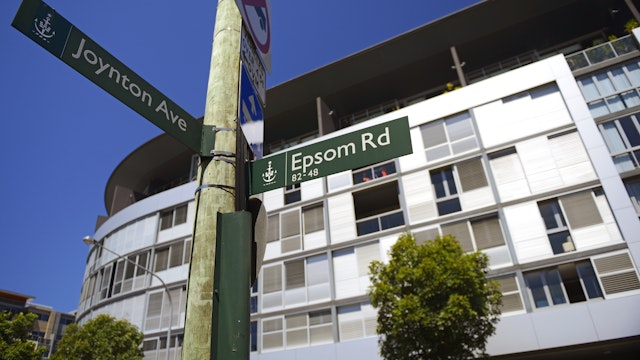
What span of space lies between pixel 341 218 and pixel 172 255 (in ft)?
37.9

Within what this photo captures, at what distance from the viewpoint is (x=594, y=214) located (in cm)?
1630

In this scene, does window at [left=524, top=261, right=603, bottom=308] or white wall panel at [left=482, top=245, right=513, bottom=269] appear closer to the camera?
window at [left=524, top=261, right=603, bottom=308]

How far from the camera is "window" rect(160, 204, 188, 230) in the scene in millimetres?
27219

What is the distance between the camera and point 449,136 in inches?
810

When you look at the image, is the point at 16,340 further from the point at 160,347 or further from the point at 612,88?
the point at 612,88

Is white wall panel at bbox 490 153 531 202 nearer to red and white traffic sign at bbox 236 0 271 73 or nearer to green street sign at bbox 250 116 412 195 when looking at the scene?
red and white traffic sign at bbox 236 0 271 73

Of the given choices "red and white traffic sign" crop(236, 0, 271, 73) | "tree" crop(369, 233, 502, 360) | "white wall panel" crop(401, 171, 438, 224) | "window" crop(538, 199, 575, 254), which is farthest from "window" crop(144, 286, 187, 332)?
"red and white traffic sign" crop(236, 0, 271, 73)

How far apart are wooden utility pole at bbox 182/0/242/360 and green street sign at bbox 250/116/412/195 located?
33 cm

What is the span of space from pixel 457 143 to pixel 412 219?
424 cm

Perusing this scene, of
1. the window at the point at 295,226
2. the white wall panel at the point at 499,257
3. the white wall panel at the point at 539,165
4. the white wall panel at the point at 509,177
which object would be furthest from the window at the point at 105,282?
the white wall panel at the point at 539,165

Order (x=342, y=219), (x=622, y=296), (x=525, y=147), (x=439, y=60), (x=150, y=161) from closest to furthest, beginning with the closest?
(x=622, y=296)
(x=525, y=147)
(x=342, y=219)
(x=439, y=60)
(x=150, y=161)

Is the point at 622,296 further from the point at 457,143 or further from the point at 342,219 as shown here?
the point at 342,219

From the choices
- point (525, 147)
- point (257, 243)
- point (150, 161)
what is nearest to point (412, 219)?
point (525, 147)

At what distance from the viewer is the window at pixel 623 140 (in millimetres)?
16812
